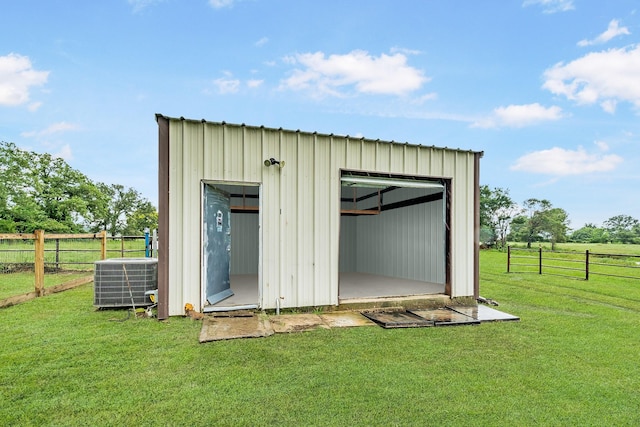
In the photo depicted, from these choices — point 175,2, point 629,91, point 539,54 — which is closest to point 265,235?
point 175,2

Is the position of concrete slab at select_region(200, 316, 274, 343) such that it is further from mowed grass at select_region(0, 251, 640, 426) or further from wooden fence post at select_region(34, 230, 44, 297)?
wooden fence post at select_region(34, 230, 44, 297)

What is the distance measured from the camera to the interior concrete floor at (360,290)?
17.8 ft

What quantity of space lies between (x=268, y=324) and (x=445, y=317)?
2605 millimetres

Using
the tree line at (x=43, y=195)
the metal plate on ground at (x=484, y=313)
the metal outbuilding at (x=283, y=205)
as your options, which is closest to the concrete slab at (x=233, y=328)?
the metal outbuilding at (x=283, y=205)

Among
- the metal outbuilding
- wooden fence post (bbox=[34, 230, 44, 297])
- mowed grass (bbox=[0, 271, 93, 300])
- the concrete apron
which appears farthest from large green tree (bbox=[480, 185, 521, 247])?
wooden fence post (bbox=[34, 230, 44, 297])

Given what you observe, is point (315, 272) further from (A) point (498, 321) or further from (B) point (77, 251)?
(B) point (77, 251)

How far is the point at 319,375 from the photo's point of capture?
2816 millimetres

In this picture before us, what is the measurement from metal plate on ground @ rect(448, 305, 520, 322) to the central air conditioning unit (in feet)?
16.1

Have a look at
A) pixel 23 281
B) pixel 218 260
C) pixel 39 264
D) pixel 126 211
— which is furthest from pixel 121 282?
pixel 126 211

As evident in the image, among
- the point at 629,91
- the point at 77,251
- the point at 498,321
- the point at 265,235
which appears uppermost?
the point at 629,91

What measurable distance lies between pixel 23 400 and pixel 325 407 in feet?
7.09

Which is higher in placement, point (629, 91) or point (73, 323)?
point (629, 91)

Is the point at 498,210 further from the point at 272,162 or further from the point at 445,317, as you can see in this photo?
the point at 272,162

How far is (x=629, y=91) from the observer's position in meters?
17.2
